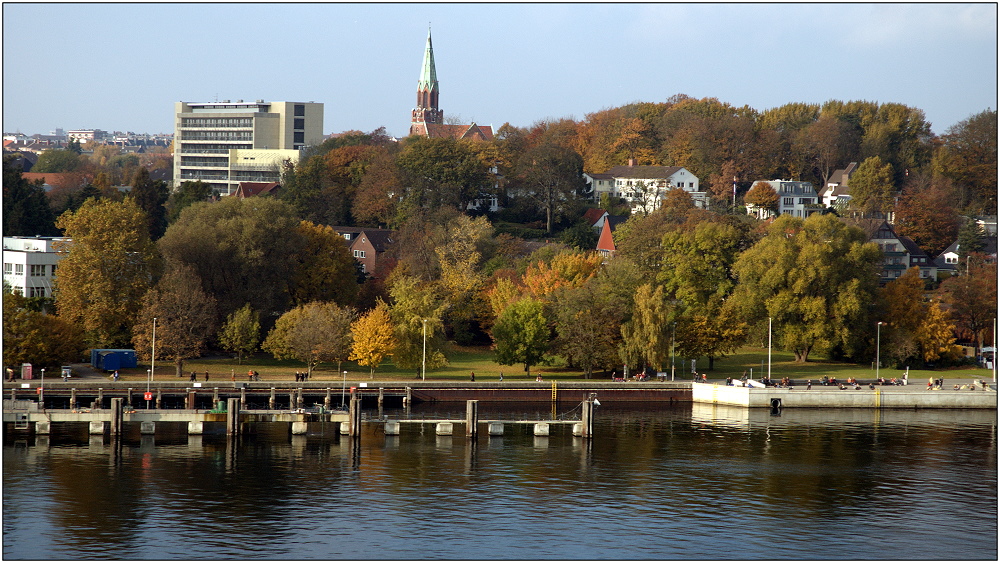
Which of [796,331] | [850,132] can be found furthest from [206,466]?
[850,132]

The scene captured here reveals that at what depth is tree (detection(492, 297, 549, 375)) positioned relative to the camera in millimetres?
79562

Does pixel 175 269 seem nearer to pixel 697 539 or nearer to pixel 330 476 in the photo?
pixel 330 476

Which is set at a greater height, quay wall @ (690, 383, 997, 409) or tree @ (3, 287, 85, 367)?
tree @ (3, 287, 85, 367)

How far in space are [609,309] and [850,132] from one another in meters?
84.0

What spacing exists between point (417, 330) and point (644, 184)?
199ft

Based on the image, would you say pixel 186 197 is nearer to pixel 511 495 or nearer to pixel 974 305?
pixel 974 305

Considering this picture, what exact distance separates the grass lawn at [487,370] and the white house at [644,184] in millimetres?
A: 42363

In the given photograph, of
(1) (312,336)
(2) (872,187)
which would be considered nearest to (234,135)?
(2) (872,187)

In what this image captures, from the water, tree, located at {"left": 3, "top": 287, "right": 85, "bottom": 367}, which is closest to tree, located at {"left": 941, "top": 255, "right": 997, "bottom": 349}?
the water

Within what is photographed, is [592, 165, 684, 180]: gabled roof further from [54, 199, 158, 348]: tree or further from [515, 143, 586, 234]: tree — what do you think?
[54, 199, 158, 348]: tree

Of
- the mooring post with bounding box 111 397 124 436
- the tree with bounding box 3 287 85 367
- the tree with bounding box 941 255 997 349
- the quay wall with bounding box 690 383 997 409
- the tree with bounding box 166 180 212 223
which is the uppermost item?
the tree with bounding box 166 180 212 223

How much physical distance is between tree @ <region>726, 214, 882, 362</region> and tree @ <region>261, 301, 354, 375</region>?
2777 cm

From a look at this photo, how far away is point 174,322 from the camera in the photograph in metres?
75.1

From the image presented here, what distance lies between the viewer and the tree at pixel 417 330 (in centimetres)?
7812
